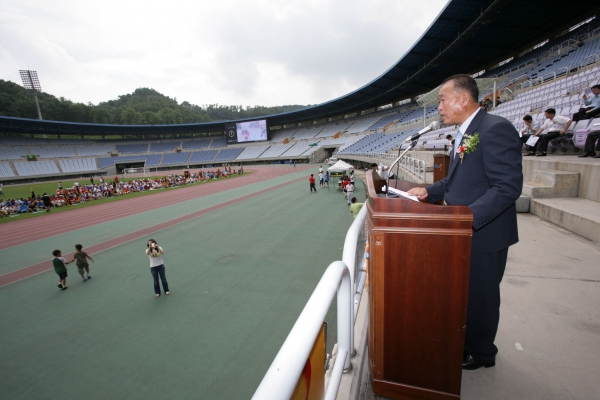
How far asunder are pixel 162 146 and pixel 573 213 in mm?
84963

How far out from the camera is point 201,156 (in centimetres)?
7219

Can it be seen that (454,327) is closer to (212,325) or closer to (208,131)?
(212,325)

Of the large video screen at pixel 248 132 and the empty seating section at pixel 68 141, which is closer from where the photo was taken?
the empty seating section at pixel 68 141

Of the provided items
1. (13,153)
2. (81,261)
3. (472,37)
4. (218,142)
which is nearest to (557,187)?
(81,261)

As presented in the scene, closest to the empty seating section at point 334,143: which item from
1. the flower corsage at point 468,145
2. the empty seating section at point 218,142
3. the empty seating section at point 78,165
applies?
the empty seating section at point 218,142

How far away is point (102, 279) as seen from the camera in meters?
7.36

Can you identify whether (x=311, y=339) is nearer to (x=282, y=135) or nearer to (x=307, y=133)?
(x=307, y=133)

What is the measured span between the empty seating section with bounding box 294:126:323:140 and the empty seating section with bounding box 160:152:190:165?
104 feet

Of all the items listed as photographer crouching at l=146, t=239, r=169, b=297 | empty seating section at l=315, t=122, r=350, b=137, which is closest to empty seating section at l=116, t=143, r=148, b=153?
empty seating section at l=315, t=122, r=350, b=137

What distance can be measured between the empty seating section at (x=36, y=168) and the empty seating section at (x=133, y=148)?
17023mm

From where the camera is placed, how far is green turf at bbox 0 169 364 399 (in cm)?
395

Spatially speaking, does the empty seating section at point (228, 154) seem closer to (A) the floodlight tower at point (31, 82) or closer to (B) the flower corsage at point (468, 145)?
(A) the floodlight tower at point (31, 82)

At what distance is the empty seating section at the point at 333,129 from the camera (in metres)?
60.4

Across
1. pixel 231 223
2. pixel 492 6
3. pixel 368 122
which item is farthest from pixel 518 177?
pixel 368 122
